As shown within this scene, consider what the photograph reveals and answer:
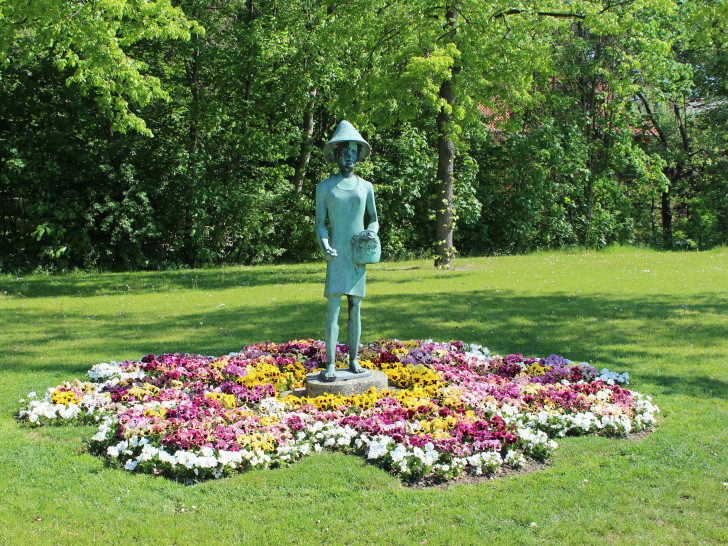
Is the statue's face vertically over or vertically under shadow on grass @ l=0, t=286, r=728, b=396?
over

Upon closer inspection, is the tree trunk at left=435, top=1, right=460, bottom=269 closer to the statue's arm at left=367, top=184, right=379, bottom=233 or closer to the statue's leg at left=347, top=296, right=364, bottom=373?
the statue's arm at left=367, top=184, right=379, bottom=233

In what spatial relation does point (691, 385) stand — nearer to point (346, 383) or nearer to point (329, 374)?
point (346, 383)

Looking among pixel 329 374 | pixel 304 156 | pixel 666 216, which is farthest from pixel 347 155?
pixel 666 216

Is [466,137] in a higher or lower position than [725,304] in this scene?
higher

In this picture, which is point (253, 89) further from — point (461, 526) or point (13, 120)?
point (461, 526)

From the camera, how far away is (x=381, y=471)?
502 centimetres

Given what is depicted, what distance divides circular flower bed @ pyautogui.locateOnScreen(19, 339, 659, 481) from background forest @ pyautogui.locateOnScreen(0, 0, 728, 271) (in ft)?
27.3

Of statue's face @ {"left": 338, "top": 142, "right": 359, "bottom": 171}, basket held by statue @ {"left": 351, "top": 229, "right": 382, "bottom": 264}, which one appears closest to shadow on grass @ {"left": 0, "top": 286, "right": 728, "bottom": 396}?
basket held by statue @ {"left": 351, "top": 229, "right": 382, "bottom": 264}

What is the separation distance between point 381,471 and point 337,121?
1796 cm

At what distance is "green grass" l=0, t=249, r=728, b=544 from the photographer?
4.13m

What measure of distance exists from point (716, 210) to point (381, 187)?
548 inches

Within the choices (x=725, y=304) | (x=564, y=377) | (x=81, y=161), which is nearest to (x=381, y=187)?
(x=81, y=161)

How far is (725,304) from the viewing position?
11898mm

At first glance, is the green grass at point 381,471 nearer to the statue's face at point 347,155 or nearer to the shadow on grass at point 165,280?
the shadow on grass at point 165,280
